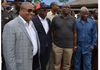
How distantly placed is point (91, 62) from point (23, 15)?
155 inches

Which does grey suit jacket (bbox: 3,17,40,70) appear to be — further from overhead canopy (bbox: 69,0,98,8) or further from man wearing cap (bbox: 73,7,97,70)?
overhead canopy (bbox: 69,0,98,8)

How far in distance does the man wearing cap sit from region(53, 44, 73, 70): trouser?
24 cm

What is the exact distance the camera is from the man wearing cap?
26.4 ft

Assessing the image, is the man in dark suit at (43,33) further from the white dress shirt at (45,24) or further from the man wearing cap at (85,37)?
the man wearing cap at (85,37)

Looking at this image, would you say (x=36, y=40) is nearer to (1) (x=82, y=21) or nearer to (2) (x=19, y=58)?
(2) (x=19, y=58)

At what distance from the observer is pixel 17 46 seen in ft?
16.0

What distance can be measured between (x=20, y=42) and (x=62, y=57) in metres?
3.54

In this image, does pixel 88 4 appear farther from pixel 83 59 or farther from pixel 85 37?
pixel 85 37

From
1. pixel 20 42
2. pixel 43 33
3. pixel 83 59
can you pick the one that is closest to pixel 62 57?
pixel 83 59

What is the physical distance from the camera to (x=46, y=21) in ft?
24.9

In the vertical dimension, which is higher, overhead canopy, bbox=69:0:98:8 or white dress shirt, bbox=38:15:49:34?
white dress shirt, bbox=38:15:49:34

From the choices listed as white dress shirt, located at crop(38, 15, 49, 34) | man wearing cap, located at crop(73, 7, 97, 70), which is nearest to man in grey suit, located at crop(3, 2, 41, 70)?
white dress shirt, located at crop(38, 15, 49, 34)

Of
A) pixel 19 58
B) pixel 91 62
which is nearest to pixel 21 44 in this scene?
pixel 19 58

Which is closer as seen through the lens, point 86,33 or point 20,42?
point 20,42
